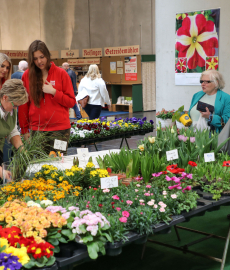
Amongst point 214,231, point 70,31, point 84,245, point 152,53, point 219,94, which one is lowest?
point 214,231

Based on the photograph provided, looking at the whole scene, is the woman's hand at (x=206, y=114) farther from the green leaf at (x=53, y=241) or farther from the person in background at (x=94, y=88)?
the person in background at (x=94, y=88)

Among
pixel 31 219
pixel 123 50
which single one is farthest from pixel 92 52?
pixel 31 219

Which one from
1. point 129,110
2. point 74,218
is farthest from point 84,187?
point 129,110

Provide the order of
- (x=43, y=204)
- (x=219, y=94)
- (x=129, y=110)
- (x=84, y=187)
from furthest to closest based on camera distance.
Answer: (x=129, y=110) < (x=219, y=94) < (x=84, y=187) < (x=43, y=204)

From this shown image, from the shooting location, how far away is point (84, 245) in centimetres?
152

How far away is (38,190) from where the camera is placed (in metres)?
2.09

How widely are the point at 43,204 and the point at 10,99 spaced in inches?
35.0

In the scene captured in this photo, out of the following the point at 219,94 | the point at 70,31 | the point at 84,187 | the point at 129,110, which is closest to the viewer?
the point at 84,187

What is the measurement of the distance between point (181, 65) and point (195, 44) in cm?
43

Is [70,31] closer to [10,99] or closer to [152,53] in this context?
[152,53]

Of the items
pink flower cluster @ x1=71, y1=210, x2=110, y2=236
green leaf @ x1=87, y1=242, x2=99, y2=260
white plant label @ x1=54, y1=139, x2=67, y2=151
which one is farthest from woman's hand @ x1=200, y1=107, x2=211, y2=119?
green leaf @ x1=87, y1=242, x2=99, y2=260

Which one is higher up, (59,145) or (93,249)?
(59,145)

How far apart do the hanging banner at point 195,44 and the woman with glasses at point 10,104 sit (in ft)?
13.2

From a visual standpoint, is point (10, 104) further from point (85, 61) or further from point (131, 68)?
point (85, 61)
